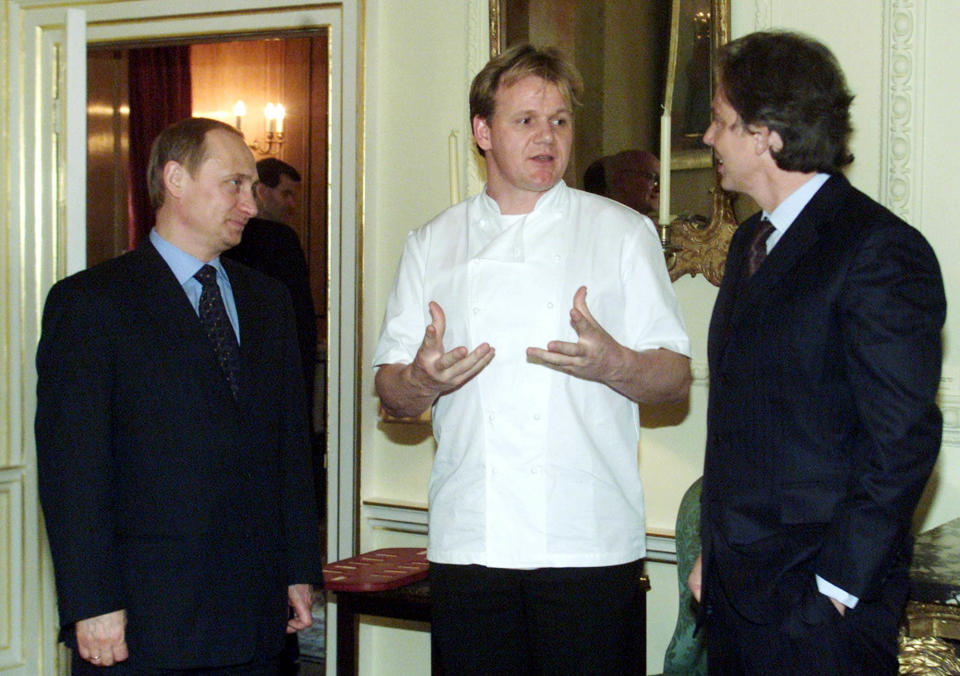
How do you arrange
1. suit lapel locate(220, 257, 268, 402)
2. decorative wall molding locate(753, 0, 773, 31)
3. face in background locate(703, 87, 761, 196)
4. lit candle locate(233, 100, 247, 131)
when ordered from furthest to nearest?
lit candle locate(233, 100, 247, 131) → decorative wall molding locate(753, 0, 773, 31) → suit lapel locate(220, 257, 268, 402) → face in background locate(703, 87, 761, 196)

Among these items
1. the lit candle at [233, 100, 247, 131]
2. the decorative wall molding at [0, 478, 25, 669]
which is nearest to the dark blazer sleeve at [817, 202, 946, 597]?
the decorative wall molding at [0, 478, 25, 669]

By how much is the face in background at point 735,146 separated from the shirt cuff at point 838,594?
715mm

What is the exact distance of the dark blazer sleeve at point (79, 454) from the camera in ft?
6.89

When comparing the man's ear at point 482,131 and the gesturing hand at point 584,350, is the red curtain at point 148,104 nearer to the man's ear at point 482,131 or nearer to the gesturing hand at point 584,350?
the man's ear at point 482,131

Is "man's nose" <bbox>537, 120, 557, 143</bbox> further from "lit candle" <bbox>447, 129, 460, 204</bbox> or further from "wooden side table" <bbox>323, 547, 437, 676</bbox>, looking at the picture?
"wooden side table" <bbox>323, 547, 437, 676</bbox>

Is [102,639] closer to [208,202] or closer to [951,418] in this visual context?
[208,202]

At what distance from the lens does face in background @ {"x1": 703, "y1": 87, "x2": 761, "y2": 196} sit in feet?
6.54

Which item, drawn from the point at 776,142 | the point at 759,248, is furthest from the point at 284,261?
the point at 776,142

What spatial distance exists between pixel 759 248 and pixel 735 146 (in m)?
0.20

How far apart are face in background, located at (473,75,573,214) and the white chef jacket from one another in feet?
0.14

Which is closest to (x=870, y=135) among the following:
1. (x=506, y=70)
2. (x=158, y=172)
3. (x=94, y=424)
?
(x=506, y=70)

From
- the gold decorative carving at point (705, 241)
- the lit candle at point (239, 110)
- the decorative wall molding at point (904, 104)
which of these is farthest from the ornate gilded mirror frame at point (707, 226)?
the lit candle at point (239, 110)

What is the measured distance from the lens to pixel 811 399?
1831mm

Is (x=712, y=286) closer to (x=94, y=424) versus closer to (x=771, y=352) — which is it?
(x=771, y=352)
